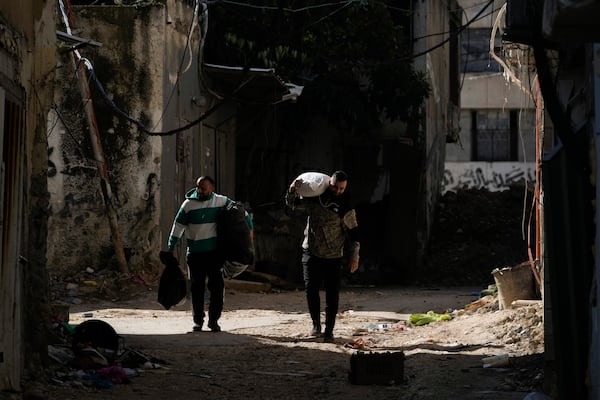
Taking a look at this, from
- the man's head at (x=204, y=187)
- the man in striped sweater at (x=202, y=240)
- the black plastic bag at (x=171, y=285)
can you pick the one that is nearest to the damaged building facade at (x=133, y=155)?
the man's head at (x=204, y=187)

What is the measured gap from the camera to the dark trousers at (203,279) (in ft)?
37.8

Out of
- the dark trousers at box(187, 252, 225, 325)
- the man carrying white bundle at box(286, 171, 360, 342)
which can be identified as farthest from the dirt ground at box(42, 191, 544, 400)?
the man carrying white bundle at box(286, 171, 360, 342)

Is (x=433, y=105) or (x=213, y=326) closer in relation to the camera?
(x=213, y=326)

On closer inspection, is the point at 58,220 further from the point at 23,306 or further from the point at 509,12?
the point at 509,12

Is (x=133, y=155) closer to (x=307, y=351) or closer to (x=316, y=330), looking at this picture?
(x=316, y=330)

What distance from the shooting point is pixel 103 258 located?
Answer: 1622 centimetres

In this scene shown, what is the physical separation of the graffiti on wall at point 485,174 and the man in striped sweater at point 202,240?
27780 millimetres

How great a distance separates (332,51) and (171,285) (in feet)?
33.6

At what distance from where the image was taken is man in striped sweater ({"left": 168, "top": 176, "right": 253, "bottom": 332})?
1144 cm

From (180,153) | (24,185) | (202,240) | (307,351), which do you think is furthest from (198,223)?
(180,153)

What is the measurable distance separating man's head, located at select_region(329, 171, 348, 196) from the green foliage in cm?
863

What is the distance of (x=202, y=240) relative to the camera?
1145cm

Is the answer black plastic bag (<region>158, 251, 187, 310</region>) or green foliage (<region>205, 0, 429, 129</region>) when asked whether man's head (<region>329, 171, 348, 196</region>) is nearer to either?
black plastic bag (<region>158, 251, 187, 310</region>)

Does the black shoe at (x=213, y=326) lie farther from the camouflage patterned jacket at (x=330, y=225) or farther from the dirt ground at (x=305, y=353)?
the camouflage patterned jacket at (x=330, y=225)
